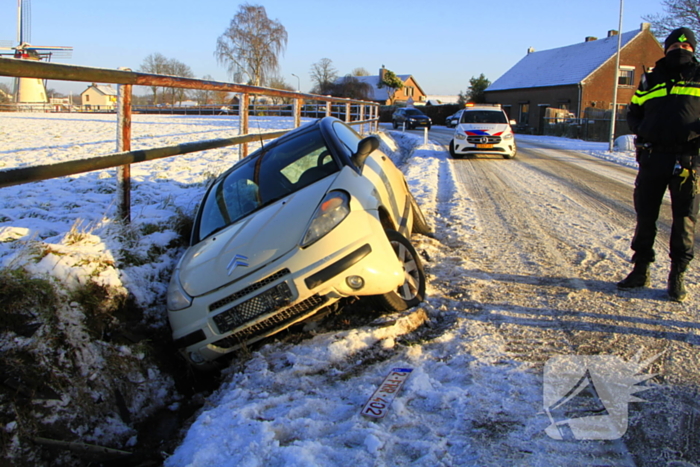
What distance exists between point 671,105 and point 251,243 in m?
3.28

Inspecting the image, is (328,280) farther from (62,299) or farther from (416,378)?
(62,299)

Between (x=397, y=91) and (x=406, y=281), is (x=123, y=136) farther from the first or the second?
(x=397, y=91)

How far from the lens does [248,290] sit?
3408 mm

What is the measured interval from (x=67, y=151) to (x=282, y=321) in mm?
7826

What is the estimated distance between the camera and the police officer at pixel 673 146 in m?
3.95

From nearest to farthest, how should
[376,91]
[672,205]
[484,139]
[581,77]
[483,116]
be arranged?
[672,205]
[484,139]
[483,116]
[581,77]
[376,91]

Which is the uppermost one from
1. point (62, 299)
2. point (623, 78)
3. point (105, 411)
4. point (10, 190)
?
point (623, 78)

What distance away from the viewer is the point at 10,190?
6.00m

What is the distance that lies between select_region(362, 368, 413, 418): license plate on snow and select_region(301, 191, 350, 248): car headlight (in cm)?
99

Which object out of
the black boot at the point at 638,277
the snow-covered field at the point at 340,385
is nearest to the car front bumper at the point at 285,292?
the snow-covered field at the point at 340,385

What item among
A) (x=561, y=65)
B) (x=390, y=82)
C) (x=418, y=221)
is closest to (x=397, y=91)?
(x=390, y=82)

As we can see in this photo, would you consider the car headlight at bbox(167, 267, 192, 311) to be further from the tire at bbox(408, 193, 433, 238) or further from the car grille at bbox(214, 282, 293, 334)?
the tire at bbox(408, 193, 433, 238)

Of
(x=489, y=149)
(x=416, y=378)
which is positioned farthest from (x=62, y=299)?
(x=489, y=149)

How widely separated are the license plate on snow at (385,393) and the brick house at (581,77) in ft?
126
